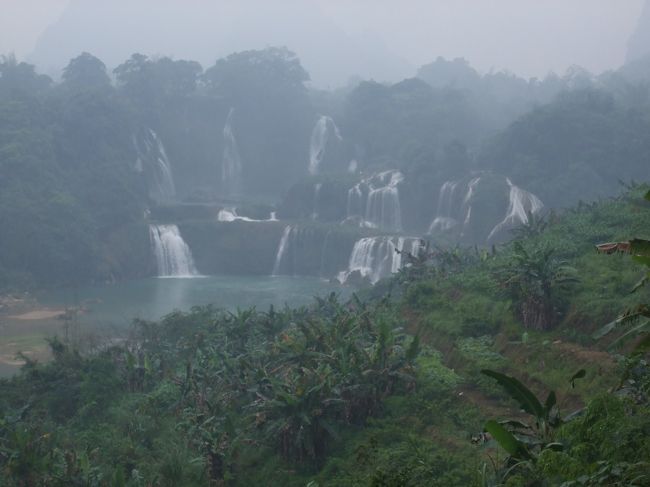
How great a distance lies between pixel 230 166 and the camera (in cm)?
5712

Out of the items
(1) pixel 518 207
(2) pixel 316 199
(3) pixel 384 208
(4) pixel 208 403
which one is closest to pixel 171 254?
(2) pixel 316 199

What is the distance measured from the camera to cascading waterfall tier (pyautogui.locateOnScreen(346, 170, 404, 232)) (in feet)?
138

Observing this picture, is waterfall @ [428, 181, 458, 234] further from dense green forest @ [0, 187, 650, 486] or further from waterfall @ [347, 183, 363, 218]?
dense green forest @ [0, 187, 650, 486]

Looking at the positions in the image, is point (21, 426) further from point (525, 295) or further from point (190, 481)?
point (525, 295)

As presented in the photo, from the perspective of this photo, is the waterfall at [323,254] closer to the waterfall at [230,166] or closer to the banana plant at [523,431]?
the waterfall at [230,166]

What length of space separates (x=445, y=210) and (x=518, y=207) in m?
4.70

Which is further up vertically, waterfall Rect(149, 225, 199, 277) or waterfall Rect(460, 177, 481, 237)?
waterfall Rect(460, 177, 481, 237)

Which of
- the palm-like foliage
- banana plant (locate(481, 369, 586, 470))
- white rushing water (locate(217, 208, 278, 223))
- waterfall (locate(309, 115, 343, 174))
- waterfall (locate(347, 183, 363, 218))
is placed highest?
waterfall (locate(309, 115, 343, 174))

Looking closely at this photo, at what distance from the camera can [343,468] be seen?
400 inches

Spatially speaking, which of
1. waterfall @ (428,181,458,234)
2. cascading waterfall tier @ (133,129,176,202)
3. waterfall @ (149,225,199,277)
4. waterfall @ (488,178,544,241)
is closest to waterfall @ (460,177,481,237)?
waterfall @ (428,181,458,234)

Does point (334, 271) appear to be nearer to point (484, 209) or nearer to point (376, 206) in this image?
point (376, 206)

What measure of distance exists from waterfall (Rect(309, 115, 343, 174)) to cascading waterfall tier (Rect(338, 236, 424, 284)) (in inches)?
904

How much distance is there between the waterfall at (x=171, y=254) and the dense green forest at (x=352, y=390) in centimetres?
2142

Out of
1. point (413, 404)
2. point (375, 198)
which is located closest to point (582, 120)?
point (375, 198)
